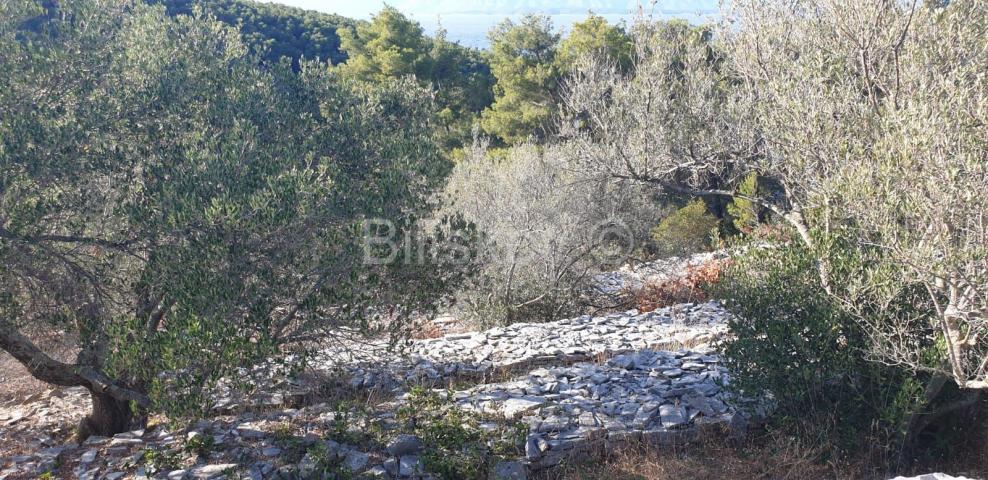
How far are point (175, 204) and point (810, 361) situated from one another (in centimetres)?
573

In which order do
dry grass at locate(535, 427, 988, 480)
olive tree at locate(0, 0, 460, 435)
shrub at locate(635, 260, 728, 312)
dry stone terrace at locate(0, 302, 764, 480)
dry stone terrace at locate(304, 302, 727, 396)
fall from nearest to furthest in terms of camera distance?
1. olive tree at locate(0, 0, 460, 435)
2. dry grass at locate(535, 427, 988, 480)
3. dry stone terrace at locate(0, 302, 764, 480)
4. dry stone terrace at locate(304, 302, 727, 396)
5. shrub at locate(635, 260, 728, 312)

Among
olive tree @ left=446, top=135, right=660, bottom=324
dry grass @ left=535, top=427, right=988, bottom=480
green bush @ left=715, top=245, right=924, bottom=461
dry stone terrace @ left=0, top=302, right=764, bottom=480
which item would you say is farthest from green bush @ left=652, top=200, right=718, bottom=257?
green bush @ left=715, top=245, right=924, bottom=461

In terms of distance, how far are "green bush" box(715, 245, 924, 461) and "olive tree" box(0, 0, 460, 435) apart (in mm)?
3125

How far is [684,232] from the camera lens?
59.3 feet

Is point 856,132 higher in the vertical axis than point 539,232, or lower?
higher

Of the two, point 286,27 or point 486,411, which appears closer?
point 486,411

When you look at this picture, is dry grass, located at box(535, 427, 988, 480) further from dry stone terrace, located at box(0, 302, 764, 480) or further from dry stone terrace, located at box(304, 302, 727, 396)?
dry stone terrace, located at box(304, 302, 727, 396)

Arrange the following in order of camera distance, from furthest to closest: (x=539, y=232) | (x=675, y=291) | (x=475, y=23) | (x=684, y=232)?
(x=475, y=23) → (x=684, y=232) → (x=675, y=291) → (x=539, y=232)

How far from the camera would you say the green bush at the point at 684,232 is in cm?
1766

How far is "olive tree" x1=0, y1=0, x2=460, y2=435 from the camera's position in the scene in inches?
225

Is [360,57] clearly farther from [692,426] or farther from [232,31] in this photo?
[692,426]

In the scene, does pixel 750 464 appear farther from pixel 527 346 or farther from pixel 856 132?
pixel 527 346

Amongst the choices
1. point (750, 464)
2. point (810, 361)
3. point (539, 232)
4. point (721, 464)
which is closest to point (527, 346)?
point (539, 232)

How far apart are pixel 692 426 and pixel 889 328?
2206mm
